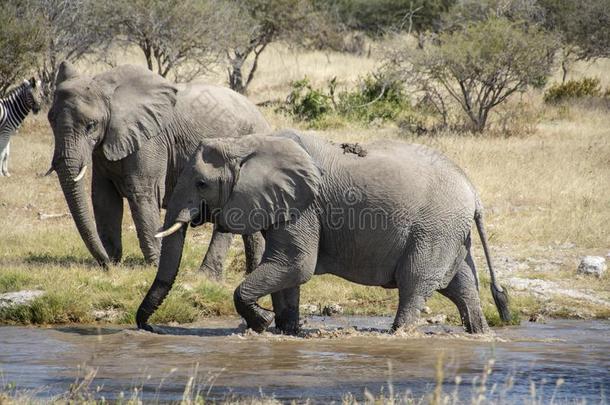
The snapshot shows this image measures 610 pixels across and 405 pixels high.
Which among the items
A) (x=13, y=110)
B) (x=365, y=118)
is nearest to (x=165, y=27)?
(x=365, y=118)

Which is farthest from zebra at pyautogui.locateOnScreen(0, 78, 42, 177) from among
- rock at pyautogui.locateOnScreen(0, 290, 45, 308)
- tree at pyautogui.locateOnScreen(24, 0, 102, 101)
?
rock at pyautogui.locateOnScreen(0, 290, 45, 308)

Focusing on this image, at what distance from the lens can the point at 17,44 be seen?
77.0 ft

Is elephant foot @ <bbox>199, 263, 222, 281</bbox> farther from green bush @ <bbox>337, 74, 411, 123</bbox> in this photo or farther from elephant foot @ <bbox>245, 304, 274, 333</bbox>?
green bush @ <bbox>337, 74, 411, 123</bbox>

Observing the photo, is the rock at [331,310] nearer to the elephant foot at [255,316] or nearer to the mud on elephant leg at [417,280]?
the elephant foot at [255,316]

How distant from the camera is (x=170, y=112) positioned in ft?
41.2

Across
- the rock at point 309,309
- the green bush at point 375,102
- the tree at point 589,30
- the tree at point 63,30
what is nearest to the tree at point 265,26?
the tree at point 63,30

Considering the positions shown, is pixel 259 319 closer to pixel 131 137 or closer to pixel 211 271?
pixel 211 271

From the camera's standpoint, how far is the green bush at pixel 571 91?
28.2 meters

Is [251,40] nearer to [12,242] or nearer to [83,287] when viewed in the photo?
[12,242]

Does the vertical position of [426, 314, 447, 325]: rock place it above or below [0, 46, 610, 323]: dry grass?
below

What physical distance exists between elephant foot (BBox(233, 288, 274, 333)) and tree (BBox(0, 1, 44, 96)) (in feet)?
49.8

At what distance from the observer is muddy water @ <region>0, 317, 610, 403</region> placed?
7.99m

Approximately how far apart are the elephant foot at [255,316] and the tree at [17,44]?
1517 cm

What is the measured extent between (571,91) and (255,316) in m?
20.7
